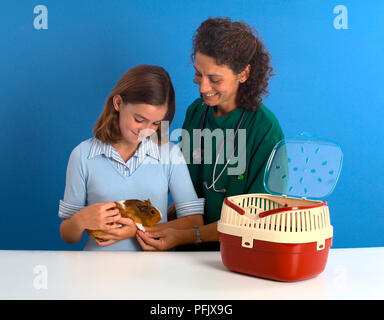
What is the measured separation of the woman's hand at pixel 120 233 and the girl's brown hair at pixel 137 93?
12.5 inches

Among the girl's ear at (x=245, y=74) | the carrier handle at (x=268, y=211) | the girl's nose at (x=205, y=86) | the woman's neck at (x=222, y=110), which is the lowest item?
the carrier handle at (x=268, y=211)

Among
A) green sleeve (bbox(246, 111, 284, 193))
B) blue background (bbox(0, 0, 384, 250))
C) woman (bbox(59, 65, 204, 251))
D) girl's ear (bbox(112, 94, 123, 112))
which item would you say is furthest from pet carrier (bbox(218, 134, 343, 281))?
blue background (bbox(0, 0, 384, 250))

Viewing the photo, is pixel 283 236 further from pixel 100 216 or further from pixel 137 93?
pixel 137 93

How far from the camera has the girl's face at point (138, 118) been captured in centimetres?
164

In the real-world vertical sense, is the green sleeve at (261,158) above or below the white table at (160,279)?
above

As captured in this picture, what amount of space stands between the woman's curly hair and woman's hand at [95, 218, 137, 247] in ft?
1.95

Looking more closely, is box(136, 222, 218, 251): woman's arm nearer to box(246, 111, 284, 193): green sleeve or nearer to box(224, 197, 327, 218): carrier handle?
box(246, 111, 284, 193): green sleeve

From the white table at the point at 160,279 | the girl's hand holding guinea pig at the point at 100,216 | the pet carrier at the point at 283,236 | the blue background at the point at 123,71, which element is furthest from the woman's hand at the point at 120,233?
the blue background at the point at 123,71

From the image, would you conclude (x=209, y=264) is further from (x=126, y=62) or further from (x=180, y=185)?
(x=126, y=62)

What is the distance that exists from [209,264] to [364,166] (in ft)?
4.49

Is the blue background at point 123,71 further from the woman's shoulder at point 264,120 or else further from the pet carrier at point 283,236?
the pet carrier at point 283,236

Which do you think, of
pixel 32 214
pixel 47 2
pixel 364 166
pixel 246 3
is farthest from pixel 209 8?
pixel 32 214

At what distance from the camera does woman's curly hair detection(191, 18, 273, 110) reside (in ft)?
5.37

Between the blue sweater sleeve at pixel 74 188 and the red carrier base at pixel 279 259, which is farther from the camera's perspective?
the blue sweater sleeve at pixel 74 188
